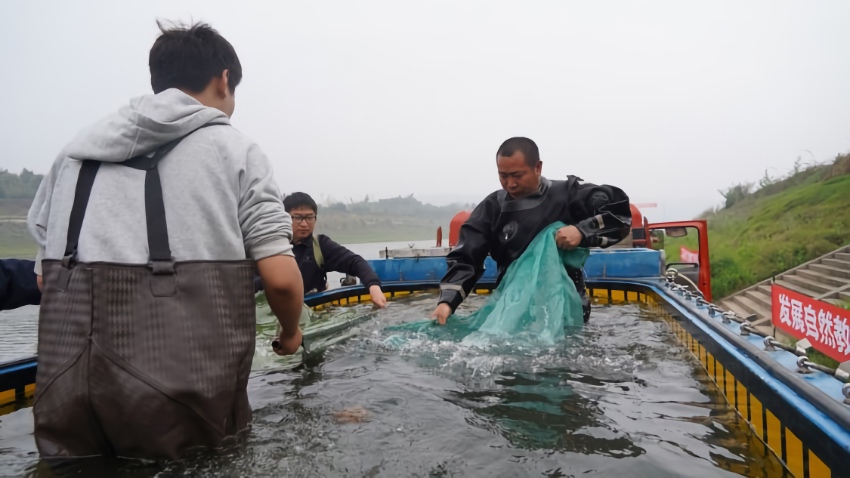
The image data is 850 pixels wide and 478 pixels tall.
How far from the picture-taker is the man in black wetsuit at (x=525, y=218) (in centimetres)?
389

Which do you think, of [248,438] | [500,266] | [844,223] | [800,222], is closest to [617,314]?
[500,266]

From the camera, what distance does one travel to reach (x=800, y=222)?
23219mm

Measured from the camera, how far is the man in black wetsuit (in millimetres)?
3895

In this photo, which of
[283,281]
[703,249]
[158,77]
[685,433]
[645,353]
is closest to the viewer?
[283,281]

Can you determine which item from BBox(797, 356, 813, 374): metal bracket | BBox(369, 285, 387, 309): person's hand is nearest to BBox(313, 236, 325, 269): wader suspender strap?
BBox(369, 285, 387, 309): person's hand

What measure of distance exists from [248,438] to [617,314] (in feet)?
12.1

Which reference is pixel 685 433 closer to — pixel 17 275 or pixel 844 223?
pixel 17 275

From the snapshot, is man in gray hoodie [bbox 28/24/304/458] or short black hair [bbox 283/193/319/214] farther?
short black hair [bbox 283/193/319/214]

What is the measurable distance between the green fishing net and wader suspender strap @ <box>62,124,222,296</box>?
7.03ft

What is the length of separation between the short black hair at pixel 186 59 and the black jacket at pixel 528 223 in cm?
244

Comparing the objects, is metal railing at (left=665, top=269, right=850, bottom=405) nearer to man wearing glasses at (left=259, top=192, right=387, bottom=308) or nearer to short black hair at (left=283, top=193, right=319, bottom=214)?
man wearing glasses at (left=259, top=192, right=387, bottom=308)

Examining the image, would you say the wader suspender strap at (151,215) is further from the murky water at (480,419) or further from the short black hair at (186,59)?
the murky water at (480,419)

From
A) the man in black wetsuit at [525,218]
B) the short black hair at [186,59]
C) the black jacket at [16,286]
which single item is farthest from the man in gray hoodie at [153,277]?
the man in black wetsuit at [525,218]

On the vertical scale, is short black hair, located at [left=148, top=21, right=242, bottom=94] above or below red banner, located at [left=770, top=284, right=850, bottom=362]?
above
